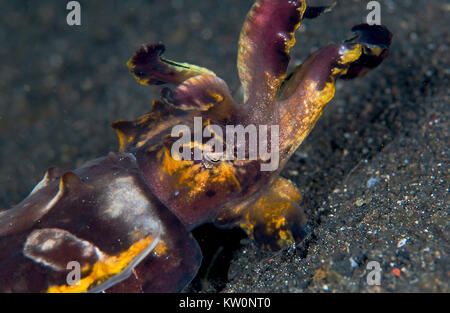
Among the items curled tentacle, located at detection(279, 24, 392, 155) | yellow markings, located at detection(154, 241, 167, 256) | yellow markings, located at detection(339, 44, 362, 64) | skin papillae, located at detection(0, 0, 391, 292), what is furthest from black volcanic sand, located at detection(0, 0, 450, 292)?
yellow markings, located at detection(339, 44, 362, 64)

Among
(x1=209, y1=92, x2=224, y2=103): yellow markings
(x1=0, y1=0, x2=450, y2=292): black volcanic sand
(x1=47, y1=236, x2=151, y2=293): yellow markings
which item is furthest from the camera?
(x1=0, y1=0, x2=450, y2=292): black volcanic sand

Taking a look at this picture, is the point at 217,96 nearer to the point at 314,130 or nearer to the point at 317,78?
the point at 317,78

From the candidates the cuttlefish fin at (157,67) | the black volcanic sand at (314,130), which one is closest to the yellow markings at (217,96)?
the cuttlefish fin at (157,67)

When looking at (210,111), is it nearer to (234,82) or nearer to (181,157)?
(181,157)

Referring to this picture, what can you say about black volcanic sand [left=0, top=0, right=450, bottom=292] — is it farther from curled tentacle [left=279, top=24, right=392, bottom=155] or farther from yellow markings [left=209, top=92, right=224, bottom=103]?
yellow markings [left=209, top=92, right=224, bottom=103]

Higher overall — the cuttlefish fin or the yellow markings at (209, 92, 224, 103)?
the cuttlefish fin

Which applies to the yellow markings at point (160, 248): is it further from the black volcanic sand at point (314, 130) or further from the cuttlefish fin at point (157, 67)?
the cuttlefish fin at point (157, 67)

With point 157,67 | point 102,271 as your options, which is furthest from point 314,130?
point 102,271

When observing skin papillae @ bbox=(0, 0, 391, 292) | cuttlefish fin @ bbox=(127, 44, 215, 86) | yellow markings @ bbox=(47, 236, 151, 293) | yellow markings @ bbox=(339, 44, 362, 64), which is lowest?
yellow markings @ bbox=(47, 236, 151, 293)
